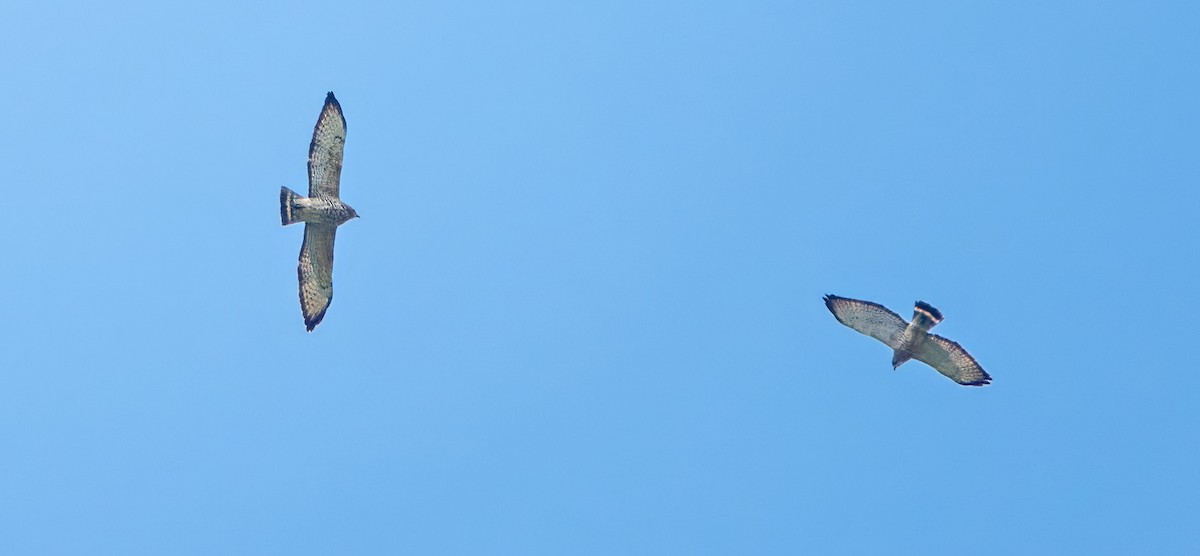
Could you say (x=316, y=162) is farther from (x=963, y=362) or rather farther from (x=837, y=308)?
(x=963, y=362)

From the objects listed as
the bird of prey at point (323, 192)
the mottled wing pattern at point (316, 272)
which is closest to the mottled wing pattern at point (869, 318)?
the bird of prey at point (323, 192)

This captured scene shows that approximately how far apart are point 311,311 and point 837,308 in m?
9.45

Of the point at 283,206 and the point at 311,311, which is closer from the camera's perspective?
the point at 283,206

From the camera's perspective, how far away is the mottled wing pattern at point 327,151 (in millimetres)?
20078

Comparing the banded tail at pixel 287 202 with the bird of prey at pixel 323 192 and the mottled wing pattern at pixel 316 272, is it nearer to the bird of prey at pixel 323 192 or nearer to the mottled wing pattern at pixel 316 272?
the bird of prey at pixel 323 192

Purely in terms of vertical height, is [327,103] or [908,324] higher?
[327,103]

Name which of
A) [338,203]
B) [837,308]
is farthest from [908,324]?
[338,203]

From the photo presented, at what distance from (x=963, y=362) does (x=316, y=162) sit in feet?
37.8

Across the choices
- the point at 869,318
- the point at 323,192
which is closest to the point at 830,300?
the point at 869,318

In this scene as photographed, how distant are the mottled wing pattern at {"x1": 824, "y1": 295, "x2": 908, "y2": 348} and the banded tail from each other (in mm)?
9088

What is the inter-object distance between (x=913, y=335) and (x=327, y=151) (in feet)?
33.6

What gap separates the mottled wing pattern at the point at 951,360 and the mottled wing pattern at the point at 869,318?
0.46m

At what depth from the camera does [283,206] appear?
20344mm

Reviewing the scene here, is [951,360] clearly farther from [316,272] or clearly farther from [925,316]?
[316,272]
